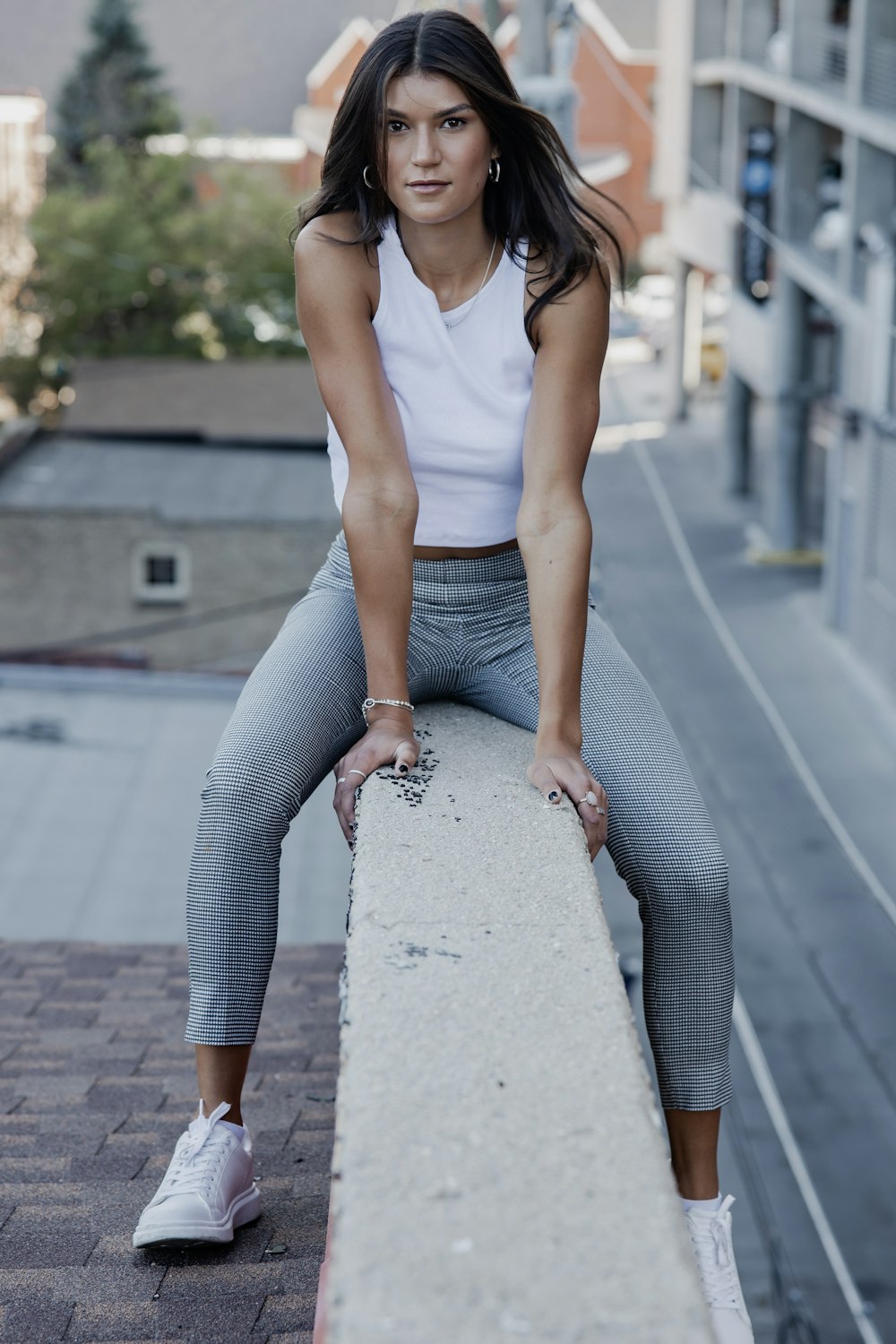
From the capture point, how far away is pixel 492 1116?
1426 mm

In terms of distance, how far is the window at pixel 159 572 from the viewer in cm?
1792

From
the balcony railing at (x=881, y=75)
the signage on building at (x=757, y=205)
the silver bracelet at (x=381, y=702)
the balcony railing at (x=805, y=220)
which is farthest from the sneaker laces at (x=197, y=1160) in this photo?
the signage on building at (x=757, y=205)

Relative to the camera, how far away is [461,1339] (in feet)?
3.88

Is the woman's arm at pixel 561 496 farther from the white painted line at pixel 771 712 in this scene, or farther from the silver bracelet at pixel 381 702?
the white painted line at pixel 771 712

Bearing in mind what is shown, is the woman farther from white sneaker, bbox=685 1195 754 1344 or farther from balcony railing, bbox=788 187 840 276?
balcony railing, bbox=788 187 840 276

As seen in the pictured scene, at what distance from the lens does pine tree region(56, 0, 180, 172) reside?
98.7 feet

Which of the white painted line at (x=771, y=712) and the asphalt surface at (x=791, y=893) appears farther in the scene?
the white painted line at (x=771, y=712)

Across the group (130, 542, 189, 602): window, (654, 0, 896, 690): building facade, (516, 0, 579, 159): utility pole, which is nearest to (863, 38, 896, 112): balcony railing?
(654, 0, 896, 690): building facade

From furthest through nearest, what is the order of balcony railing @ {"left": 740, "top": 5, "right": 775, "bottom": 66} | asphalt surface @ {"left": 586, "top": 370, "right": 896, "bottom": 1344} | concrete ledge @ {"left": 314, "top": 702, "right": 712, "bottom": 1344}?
balcony railing @ {"left": 740, "top": 5, "right": 775, "bottom": 66}
asphalt surface @ {"left": 586, "top": 370, "right": 896, "bottom": 1344}
concrete ledge @ {"left": 314, "top": 702, "right": 712, "bottom": 1344}

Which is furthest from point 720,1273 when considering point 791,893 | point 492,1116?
point 791,893

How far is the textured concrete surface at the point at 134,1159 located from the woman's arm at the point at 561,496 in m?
0.77

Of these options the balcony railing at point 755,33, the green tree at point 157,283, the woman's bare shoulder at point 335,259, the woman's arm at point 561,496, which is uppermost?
the balcony railing at point 755,33

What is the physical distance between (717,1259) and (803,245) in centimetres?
1787

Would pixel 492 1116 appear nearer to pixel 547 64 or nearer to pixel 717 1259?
pixel 717 1259
